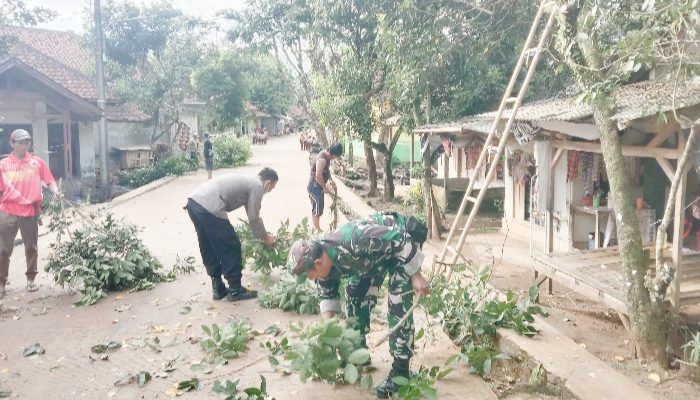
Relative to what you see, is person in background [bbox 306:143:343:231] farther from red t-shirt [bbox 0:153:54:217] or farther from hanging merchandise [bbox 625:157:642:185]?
hanging merchandise [bbox 625:157:642:185]

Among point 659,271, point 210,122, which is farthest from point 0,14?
point 210,122

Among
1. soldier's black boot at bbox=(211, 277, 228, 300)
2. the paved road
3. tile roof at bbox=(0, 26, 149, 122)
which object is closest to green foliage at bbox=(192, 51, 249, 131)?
tile roof at bbox=(0, 26, 149, 122)

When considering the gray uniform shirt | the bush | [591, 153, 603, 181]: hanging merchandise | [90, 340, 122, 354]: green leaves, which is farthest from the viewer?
the bush

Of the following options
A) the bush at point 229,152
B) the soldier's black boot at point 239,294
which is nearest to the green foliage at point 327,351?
the soldier's black boot at point 239,294

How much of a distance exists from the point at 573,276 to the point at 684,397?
241 cm

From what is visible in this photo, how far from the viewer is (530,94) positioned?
13.9 m

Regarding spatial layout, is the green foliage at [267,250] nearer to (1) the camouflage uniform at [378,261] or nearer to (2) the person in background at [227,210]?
(2) the person in background at [227,210]

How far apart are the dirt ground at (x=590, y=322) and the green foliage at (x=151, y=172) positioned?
14.2 meters

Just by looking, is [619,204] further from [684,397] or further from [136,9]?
[136,9]

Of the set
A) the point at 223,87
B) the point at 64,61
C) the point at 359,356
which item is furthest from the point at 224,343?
the point at 223,87

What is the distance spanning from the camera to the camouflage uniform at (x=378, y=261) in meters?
3.63

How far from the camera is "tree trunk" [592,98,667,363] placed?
564 centimetres

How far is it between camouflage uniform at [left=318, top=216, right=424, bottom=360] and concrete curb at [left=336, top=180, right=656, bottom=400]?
4.48ft

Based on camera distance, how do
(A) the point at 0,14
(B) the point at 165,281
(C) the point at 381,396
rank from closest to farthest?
(C) the point at 381,396, (B) the point at 165,281, (A) the point at 0,14
